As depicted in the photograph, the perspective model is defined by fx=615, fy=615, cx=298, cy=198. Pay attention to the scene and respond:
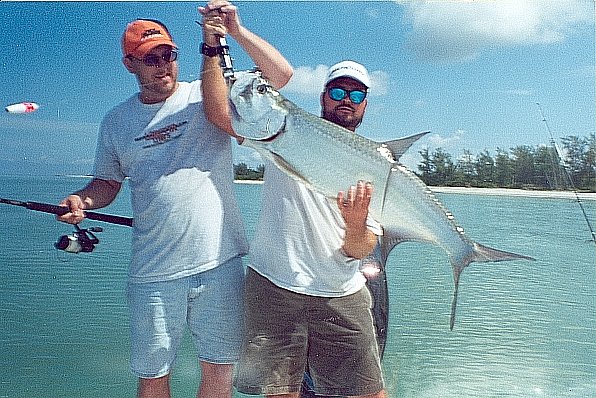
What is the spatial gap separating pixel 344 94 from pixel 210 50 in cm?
38

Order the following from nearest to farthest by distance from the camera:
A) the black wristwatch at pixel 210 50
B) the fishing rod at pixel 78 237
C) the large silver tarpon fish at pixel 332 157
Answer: the large silver tarpon fish at pixel 332 157, the black wristwatch at pixel 210 50, the fishing rod at pixel 78 237

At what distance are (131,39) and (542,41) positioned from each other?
118 centimetres

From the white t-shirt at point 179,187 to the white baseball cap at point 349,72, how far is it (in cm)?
34

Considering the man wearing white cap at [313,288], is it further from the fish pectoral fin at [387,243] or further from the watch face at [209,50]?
the watch face at [209,50]

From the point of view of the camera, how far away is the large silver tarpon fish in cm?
155

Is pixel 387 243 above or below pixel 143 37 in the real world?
below

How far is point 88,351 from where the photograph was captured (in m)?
1.94

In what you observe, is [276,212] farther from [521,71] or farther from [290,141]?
[521,71]

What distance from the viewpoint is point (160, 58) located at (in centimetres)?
168

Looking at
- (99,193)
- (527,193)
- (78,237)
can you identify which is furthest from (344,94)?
(78,237)

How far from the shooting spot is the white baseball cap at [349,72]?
166 centimetres

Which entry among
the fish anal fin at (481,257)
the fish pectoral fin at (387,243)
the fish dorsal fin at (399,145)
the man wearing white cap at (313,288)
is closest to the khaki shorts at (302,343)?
the man wearing white cap at (313,288)

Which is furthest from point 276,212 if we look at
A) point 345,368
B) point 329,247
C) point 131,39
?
point 131,39

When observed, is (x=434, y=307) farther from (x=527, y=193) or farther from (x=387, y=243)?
(x=527, y=193)
